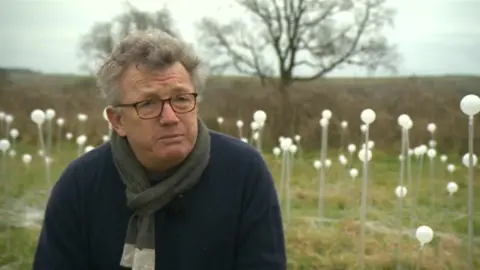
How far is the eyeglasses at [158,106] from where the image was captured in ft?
3.38

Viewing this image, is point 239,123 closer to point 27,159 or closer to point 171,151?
point 27,159

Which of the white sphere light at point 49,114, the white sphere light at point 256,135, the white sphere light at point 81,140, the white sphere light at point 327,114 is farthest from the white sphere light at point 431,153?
the white sphere light at point 49,114

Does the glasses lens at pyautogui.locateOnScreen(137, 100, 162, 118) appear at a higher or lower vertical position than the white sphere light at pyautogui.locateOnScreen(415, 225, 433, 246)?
higher

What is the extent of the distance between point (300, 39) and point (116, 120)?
0.96 metres

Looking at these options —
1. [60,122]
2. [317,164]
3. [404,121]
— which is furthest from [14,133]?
[404,121]

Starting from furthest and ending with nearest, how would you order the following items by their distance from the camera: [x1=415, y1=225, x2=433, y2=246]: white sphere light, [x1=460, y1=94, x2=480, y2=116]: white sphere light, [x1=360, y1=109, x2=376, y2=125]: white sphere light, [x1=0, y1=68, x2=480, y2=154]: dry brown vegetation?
1. [x1=0, y1=68, x2=480, y2=154]: dry brown vegetation
2. [x1=360, y1=109, x2=376, y2=125]: white sphere light
3. [x1=415, y1=225, x2=433, y2=246]: white sphere light
4. [x1=460, y1=94, x2=480, y2=116]: white sphere light

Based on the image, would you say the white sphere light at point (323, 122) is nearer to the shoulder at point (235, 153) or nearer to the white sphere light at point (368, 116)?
the white sphere light at point (368, 116)

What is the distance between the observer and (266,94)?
1949 mm

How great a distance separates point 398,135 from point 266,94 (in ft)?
1.48

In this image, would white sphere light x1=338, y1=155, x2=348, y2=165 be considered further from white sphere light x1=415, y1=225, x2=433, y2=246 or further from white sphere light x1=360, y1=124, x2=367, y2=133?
white sphere light x1=415, y1=225, x2=433, y2=246

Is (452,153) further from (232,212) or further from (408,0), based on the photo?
(232,212)

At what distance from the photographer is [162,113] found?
40.3 inches

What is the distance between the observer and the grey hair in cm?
101

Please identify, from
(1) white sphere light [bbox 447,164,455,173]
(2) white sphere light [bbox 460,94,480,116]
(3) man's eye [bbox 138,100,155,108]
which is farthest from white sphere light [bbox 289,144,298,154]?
(3) man's eye [bbox 138,100,155,108]
